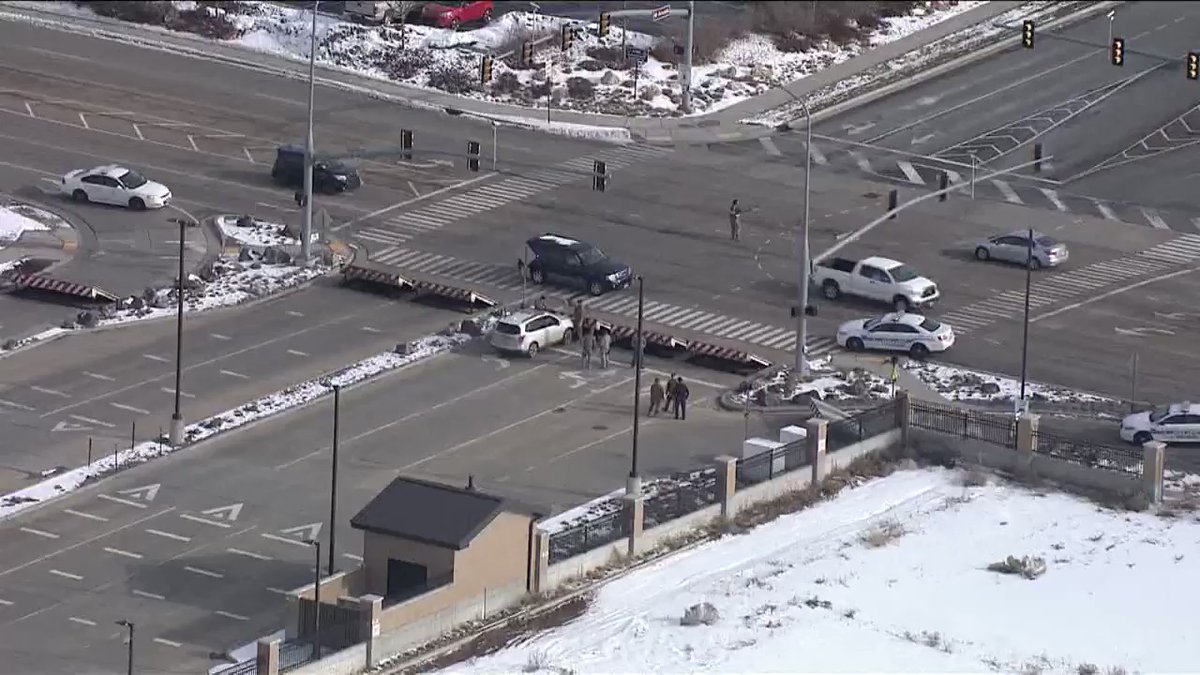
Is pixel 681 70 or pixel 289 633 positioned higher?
pixel 681 70

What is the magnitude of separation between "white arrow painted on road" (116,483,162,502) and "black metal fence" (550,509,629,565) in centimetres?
1081

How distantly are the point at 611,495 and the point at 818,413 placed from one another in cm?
905

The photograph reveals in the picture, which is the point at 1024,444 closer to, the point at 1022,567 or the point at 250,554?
the point at 1022,567

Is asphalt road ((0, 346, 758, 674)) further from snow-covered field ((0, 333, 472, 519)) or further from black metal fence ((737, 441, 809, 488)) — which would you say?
black metal fence ((737, 441, 809, 488))

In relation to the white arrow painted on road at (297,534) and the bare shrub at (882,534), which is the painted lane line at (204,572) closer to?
the white arrow painted on road at (297,534)

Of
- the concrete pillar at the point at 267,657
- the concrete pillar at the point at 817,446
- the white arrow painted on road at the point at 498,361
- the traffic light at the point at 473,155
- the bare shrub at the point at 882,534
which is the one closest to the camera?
the concrete pillar at the point at 267,657

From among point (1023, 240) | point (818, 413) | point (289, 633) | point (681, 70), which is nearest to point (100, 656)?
point (289, 633)

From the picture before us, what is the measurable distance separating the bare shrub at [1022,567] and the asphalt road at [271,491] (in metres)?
10.4

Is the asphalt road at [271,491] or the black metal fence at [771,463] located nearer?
the asphalt road at [271,491]

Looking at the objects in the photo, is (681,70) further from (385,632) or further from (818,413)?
(385,632)

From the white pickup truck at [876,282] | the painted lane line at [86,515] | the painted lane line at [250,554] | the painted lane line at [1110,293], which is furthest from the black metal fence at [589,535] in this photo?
the painted lane line at [1110,293]

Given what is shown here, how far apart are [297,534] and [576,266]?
23476mm

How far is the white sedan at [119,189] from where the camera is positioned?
102 metres

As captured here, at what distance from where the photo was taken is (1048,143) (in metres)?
114
